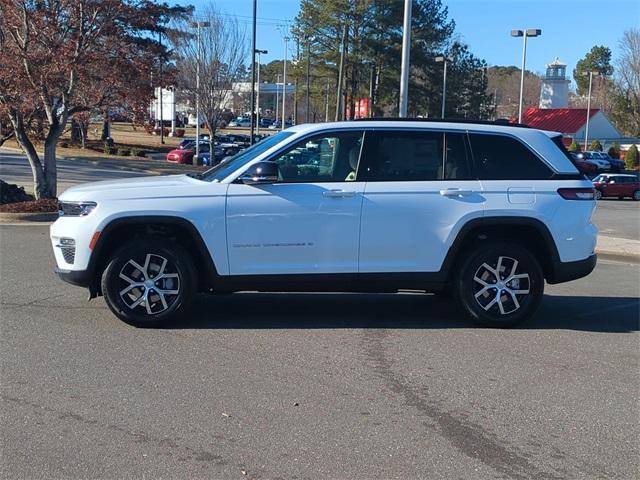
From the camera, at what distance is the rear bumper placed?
6824 millimetres

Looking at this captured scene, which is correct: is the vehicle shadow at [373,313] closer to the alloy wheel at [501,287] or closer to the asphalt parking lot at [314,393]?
the asphalt parking lot at [314,393]

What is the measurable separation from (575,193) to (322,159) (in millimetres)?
2476

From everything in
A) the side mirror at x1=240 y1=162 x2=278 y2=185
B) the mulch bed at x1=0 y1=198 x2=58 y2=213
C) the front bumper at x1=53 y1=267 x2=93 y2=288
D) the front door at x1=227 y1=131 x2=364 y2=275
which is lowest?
the mulch bed at x1=0 y1=198 x2=58 y2=213

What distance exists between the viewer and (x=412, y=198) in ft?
21.4

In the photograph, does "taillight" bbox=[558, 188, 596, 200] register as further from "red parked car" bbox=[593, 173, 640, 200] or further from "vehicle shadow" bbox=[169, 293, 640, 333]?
"red parked car" bbox=[593, 173, 640, 200]

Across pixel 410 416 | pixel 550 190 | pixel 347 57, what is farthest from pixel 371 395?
pixel 347 57

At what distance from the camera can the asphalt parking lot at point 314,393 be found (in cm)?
395

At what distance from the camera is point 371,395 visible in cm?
498

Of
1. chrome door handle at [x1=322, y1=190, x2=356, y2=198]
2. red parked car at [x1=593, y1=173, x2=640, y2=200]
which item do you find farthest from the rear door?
red parked car at [x1=593, y1=173, x2=640, y2=200]

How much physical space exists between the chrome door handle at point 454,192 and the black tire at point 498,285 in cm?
56

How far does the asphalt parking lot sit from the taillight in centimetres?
132

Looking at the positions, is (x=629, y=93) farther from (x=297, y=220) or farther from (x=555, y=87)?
(x=297, y=220)

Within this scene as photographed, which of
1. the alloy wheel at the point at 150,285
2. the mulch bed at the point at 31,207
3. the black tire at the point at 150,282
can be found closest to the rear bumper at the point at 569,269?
the black tire at the point at 150,282

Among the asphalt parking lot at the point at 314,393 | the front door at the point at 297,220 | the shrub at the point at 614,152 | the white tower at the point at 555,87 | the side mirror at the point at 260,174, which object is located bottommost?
the asphalt parking lot at the point at 314,393
